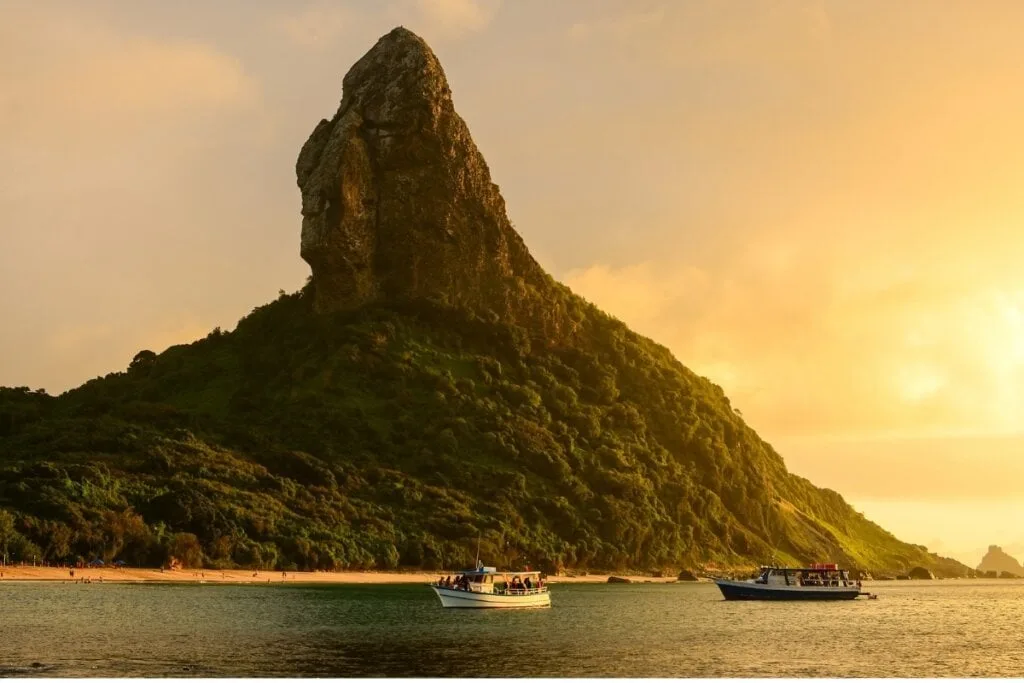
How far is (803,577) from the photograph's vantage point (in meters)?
167

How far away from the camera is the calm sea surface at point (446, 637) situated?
71875 millimetres

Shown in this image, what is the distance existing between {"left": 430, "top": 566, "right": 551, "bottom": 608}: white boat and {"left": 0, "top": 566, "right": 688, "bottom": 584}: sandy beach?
42799 millimetres

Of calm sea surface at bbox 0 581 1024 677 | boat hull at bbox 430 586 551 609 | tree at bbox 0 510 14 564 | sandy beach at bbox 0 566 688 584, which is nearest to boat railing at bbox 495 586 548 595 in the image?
boat hull at bbox 430 586 551 609

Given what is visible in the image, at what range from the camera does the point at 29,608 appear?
10062cm

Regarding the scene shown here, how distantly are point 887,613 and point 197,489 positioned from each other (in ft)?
339

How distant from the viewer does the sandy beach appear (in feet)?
461

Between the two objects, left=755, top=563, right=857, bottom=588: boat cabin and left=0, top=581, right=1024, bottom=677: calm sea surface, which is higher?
left=755, top=563, right=857, bottom=588: boat cabin

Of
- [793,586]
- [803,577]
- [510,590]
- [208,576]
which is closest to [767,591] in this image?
[793,586]

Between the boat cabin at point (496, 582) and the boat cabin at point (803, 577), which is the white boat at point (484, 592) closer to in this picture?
the boat cabin at point (496, 582)

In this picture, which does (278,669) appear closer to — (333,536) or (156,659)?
(156,659)

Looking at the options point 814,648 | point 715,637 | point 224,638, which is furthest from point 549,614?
point 224,638

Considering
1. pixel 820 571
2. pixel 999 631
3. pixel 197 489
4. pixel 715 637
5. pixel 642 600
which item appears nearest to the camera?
pixel 715 637

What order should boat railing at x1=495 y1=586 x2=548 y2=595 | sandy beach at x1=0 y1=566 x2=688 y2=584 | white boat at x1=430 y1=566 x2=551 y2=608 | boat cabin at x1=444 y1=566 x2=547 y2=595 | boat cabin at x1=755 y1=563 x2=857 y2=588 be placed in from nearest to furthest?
white boat at x1=430 y1=566 x2=551 y2=608 → boat cabin at x1=444 y1=566 x2=547 y2=595 → boat railing at x1=495 y1=586 x2=548 y2=595 → sandy beach at x1=0 y1=566 x2=688 y2=584 → boat cabin at x1=755 y1=563 x2=857 y2=588

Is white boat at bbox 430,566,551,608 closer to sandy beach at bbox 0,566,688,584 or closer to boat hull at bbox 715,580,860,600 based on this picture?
boat hull at bbox 715,580,860,600
